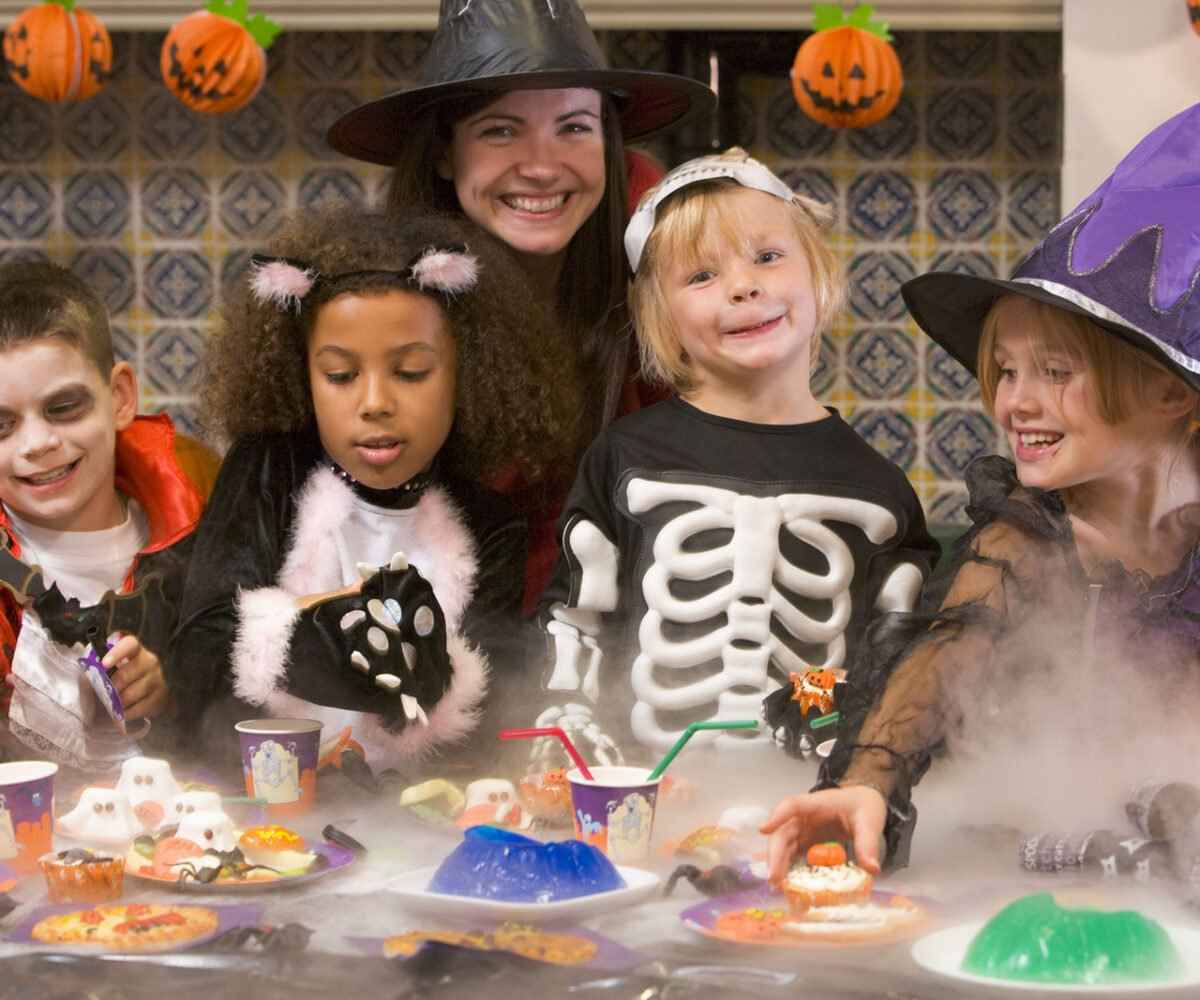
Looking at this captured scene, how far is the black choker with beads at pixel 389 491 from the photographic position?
6.44ft

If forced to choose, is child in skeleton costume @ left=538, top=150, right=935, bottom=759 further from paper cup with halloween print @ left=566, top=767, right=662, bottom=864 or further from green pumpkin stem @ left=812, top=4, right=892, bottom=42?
green pumpkin stem @ left=812, top=4, right=892, bottom=42

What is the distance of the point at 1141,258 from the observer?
1.54m

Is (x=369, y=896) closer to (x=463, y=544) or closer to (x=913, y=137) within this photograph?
(x=463, y=544)

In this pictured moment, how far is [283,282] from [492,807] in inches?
28.0

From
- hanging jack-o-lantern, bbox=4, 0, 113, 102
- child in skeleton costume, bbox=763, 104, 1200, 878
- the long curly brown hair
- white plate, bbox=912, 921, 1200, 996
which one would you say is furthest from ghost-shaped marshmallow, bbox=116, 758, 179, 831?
hanging jack-o-lantern, bbox=4, 0, 113, 102

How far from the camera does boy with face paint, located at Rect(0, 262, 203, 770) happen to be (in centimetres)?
193

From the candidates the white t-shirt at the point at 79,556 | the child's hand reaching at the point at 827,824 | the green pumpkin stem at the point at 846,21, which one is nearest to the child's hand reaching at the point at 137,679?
the white t-shirt at the point at 79,556

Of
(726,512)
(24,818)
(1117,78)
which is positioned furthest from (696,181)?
(1117,78)

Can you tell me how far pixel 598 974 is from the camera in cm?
116

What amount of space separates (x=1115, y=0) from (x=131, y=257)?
2554 millimetres

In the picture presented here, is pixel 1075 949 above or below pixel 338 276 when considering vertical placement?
below

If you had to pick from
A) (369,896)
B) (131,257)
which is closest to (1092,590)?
(369,896)

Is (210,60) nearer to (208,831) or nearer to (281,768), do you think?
(281,768)

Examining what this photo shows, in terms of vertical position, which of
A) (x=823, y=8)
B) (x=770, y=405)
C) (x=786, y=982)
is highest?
(x=823, y=8)
